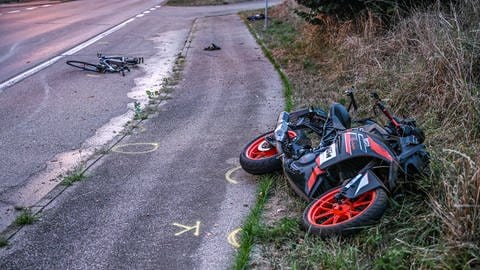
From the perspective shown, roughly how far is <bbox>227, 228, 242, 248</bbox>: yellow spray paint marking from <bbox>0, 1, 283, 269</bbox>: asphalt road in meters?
0.02

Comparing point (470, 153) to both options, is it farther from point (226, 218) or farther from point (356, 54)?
point (356, 54)

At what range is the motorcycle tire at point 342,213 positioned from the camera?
4.01 meters

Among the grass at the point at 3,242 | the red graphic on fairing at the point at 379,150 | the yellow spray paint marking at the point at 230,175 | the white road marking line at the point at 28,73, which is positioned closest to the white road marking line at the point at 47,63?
the white road marking line at the point at 28,73

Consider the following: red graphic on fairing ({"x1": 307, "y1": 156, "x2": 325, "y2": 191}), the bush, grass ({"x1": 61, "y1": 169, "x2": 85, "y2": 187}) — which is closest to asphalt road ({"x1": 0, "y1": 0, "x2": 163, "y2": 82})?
grass ({"x1": 61, "y1": 169, "x2": 85, "y2": 187})

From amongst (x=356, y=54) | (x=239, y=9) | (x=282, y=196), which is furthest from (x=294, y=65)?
(x=239, y=9)

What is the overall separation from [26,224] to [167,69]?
7.68 m

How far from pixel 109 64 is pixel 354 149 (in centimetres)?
875

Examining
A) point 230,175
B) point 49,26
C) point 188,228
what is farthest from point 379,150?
point 49,26

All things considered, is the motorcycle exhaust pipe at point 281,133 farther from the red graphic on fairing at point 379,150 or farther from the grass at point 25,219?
the grass at point 25,219

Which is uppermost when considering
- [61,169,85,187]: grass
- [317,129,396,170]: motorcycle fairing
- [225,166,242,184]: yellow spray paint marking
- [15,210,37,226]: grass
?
[317,129,396,170]: motorcycle fairing

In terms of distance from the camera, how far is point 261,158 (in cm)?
568

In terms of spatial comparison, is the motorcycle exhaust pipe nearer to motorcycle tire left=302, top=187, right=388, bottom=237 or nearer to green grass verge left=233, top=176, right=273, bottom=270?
green grass verge left=233, top=176, right=273, bottom=270

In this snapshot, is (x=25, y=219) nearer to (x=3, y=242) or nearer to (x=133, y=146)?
(x=3, y=242)

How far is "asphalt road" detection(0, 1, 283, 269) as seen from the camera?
439 cm
